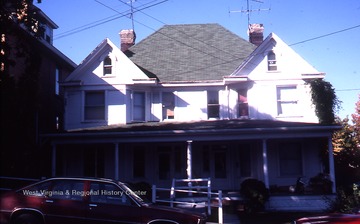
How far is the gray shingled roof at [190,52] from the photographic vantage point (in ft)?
70.3

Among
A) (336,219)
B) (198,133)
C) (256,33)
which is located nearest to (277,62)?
(256,33)

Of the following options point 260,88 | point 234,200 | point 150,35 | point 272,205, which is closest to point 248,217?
point 234,200

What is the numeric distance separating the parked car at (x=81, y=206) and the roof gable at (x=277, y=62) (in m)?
12.8

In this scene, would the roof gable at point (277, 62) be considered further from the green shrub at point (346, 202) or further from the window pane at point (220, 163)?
the green shrub at point (346, 202)

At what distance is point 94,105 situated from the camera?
20469 mm

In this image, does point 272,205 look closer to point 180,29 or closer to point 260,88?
point 260,88

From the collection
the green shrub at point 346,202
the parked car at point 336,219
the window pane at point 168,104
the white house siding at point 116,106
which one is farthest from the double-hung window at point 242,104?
the parked car at point 336,219

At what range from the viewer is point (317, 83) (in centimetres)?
1938

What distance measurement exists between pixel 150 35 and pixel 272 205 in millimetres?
14050

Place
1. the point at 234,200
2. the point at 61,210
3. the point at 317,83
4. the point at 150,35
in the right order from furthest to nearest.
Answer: the point at 150,35 → the point at 317,83 → the point at 234,200 → the point at 61,210

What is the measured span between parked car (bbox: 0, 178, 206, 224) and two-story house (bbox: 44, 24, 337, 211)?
9368mm

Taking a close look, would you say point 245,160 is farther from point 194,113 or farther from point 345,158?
point 345,158

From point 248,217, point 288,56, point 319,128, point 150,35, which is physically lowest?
point 248,217

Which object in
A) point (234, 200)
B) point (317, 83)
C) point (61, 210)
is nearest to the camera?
point (61, 210)
